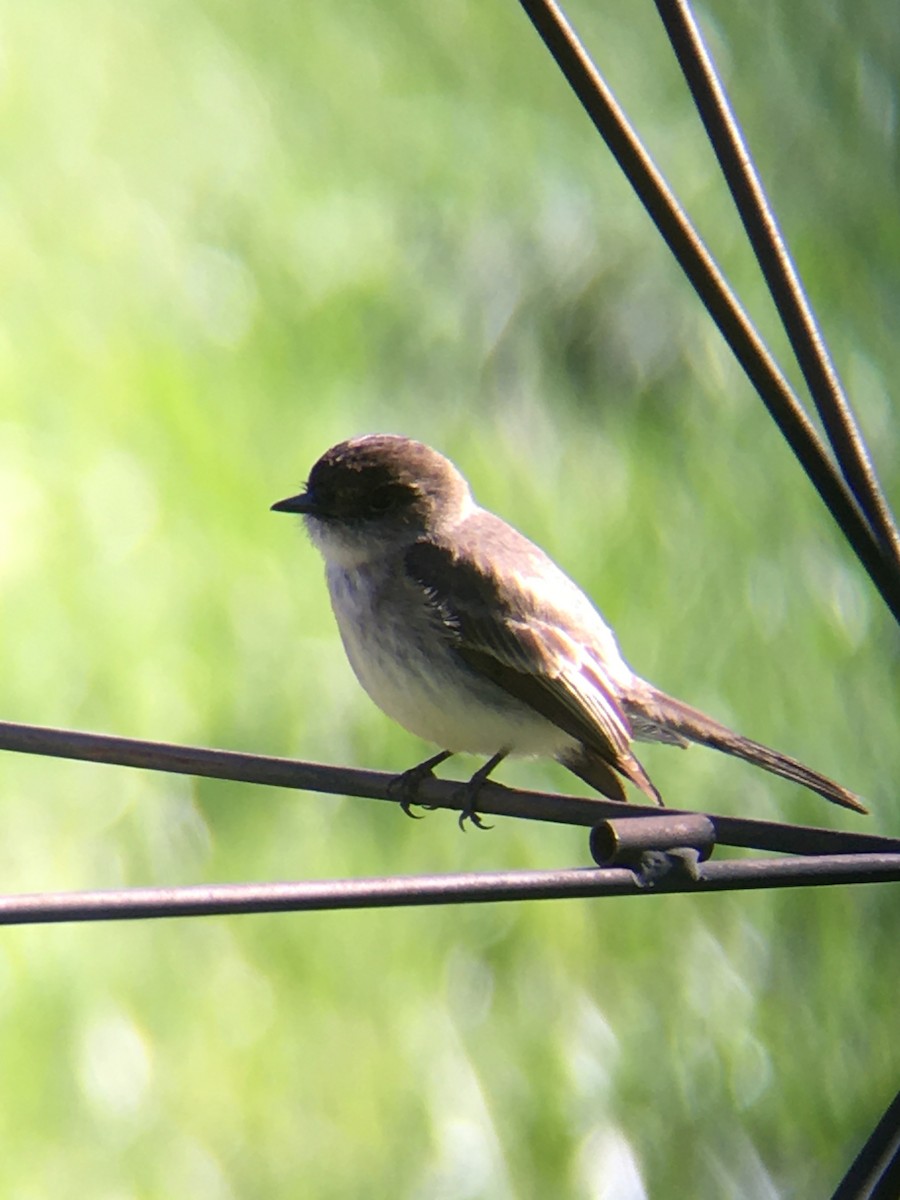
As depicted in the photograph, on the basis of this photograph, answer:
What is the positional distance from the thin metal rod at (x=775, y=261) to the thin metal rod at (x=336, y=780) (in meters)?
0.22

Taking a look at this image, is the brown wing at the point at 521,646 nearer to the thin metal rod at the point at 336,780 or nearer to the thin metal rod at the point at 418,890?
the thin metal rod at the point at 336,780

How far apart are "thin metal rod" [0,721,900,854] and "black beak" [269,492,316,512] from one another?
1.23 meters

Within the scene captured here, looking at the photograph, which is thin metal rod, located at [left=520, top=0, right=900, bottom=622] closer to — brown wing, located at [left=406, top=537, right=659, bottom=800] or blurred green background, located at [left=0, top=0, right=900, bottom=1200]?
brown wing, located at [left=406, top=537, right=659, bottom=800]

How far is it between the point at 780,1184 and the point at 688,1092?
260mm

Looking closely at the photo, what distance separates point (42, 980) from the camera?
3033 millimetres

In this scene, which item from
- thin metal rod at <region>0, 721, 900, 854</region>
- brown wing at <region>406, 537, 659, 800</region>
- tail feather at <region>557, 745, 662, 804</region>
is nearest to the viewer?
thin metal rod at <region>0, 721, 900, 854</region>

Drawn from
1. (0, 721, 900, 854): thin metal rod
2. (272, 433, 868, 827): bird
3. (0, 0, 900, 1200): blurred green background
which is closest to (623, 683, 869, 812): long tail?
(272, 433, 868, 827): bird

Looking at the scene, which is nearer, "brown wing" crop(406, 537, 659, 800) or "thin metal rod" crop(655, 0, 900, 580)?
"thin metal rod" crop(655, 0, 900, 580)

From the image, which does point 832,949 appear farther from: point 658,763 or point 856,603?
point 856,603

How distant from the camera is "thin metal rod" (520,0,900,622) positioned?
115cm

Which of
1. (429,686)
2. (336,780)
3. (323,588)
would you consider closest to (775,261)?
(336,780)

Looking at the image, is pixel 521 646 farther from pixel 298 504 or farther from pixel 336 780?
pixel 336 780

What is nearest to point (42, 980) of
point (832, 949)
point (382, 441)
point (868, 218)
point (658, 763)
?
point (382, 441)

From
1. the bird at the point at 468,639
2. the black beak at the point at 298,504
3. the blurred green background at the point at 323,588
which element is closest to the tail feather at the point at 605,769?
the bird at the point at 468,639
